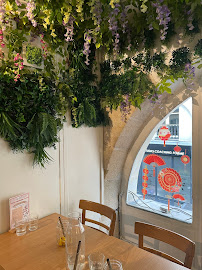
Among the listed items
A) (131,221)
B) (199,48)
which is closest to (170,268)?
(131,221)

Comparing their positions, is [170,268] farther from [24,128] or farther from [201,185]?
[24,128]

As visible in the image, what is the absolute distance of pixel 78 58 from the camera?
218cm

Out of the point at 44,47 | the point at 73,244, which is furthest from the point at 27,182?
the point at 44,47

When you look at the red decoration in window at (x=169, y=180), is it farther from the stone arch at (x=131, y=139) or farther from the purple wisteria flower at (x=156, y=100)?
the purple wisteria flower at (x=156, y=100)

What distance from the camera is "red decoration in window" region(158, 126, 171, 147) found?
2266 millimetres

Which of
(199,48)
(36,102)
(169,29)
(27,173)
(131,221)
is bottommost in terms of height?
(131,221)

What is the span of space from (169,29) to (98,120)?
3.87ft

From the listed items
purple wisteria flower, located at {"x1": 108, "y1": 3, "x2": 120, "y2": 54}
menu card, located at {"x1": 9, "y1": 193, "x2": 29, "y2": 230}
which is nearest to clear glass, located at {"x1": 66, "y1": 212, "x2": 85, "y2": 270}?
menu card, located at {"x1": 9, "y1": 193, "x2": 29, "y2": 230}

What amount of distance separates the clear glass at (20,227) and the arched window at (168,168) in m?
1.35

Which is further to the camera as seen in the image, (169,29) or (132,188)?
(132,188)

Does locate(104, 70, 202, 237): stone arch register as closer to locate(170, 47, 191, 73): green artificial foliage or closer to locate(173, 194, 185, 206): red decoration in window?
locate(170, 47, 191, 73): green artificial foliage

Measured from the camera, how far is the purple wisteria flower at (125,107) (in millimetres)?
2252

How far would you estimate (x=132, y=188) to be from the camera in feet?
8.73

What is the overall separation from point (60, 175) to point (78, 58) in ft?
4.08
